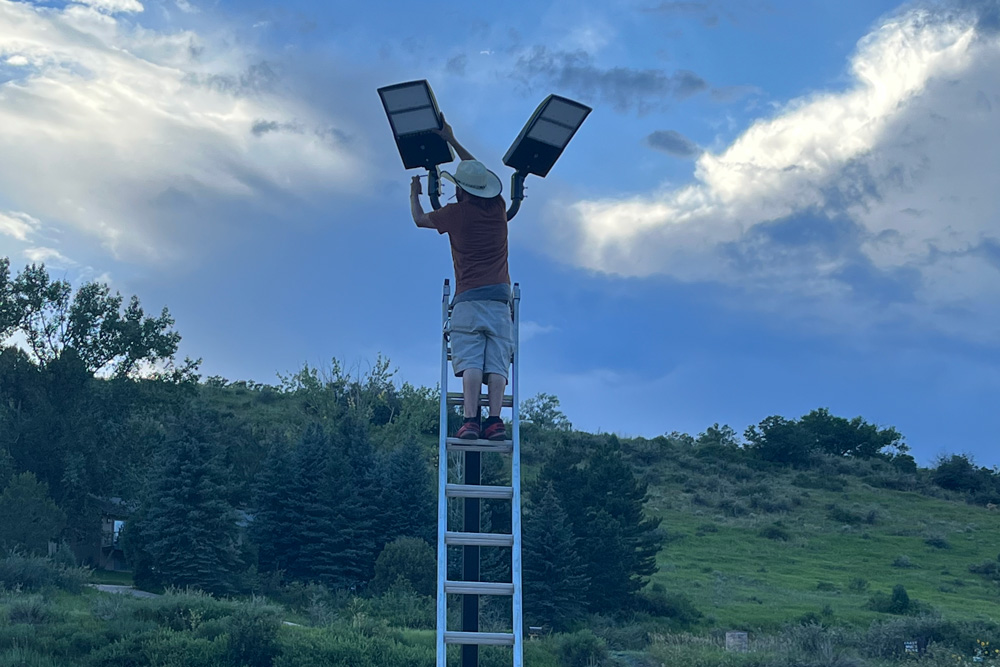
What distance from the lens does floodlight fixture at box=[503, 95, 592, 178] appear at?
28.9 feet

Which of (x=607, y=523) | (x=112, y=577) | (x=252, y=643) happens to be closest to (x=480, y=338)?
(x=252, y=643)

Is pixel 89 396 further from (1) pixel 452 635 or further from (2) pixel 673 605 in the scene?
(1) pixel 452 635

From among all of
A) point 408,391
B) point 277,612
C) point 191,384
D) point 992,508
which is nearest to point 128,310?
point 191,384

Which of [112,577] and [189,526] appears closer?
[189,526]

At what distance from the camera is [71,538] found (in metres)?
36.1

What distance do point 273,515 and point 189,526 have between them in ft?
13.2

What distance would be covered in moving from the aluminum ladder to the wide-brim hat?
0.80 m

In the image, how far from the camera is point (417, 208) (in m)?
8.77

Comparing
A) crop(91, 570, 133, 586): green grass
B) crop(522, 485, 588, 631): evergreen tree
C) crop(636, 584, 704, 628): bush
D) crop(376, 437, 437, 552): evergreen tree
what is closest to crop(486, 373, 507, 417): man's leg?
crop(522, 485, 588, 631): evergreen tree

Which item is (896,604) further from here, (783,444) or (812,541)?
(783,444)

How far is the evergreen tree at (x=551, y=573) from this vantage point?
28.8 m

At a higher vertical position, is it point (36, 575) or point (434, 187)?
point (434, 187)

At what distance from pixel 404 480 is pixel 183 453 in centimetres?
726

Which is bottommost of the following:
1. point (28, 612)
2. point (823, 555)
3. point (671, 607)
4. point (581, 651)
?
point (581, 651)
